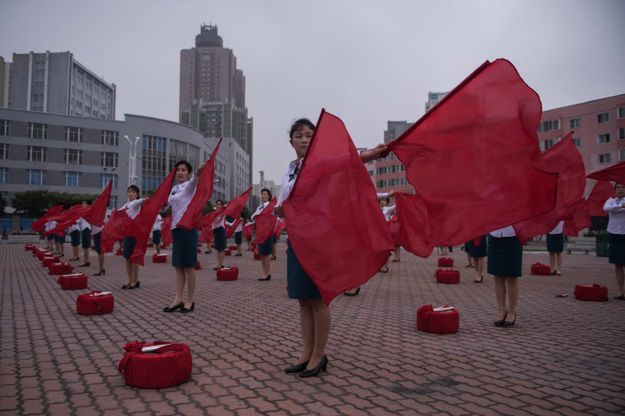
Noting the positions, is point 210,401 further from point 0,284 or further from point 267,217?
point 0,284

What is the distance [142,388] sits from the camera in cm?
388

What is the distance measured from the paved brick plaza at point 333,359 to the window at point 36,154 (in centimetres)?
6610

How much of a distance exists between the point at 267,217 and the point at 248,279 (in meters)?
2.23

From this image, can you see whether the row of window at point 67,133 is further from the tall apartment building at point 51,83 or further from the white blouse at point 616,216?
the white blouse at point 616,216

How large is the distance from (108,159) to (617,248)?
7076 centimetres

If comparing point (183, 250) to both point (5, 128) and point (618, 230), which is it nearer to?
point (618, 230)

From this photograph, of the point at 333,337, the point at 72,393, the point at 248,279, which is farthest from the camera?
the point at 248,279

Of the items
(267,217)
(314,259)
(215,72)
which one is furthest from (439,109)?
(215,72)

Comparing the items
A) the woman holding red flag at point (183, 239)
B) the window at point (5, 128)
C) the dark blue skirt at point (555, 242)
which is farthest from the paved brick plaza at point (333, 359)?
the window at point (5, 128)

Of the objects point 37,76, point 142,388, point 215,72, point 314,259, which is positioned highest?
point 215,72

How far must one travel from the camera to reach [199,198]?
7293 mm

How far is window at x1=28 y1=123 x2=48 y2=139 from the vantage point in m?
64.6

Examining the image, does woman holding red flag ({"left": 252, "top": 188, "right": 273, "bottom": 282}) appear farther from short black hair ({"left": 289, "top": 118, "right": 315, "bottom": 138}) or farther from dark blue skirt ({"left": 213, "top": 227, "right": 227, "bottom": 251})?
short black hair ({"left": 289, "top": 118, "right": 315, "bottom": 138})

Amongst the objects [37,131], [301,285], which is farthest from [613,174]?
[37,131]
